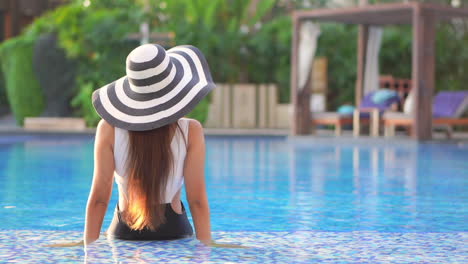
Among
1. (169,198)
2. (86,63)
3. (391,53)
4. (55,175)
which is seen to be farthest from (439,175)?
(86,63)

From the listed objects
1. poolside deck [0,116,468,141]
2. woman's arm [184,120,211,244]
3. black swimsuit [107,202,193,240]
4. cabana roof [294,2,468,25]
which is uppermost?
cabana roof [294,2,468,25]

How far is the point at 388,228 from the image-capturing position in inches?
211

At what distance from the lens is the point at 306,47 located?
56.6 feet

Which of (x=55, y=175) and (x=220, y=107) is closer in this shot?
(x=55, y=175)

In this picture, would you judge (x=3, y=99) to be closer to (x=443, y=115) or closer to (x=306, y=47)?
(x=306, y=47)

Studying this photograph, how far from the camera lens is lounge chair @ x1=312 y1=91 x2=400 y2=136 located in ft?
53.5

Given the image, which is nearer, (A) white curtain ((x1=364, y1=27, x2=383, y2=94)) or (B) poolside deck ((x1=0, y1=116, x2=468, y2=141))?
(B) poolside deck ((x1=0, y1=116, x2=468, y2=141))

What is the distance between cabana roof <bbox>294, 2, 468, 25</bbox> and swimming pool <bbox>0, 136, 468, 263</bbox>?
2.89 meters

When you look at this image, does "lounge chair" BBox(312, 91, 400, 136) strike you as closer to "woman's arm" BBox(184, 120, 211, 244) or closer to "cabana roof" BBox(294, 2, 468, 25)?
"cabana roof" BBox(294, 2, 468, 25)

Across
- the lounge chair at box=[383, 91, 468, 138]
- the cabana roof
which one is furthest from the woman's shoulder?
the lounge chair at box=[383, 91, 468, 138]

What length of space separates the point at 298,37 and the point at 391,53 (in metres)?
4.28

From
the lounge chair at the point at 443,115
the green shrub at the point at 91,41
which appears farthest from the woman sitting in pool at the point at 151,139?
the green shrub at the point at 91,41

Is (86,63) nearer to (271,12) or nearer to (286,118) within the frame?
(286,118)

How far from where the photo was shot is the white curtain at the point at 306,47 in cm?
1720
